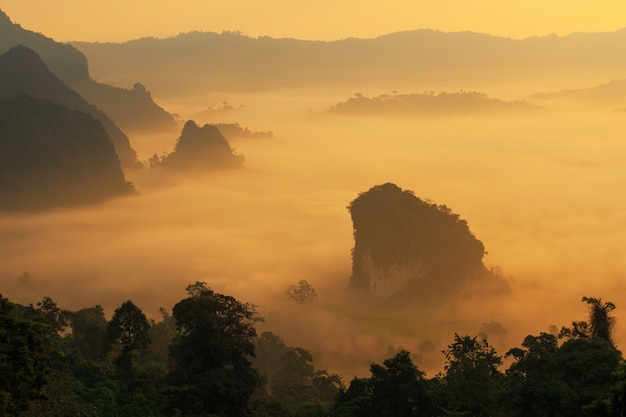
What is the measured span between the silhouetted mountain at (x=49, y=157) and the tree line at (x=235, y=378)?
3273 inches

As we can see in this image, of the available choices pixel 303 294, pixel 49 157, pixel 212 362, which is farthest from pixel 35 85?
pixel 212 362

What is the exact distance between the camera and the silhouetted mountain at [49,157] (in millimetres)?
114500

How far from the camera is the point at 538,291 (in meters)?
90.1

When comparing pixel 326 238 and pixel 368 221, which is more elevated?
pixel 326 238

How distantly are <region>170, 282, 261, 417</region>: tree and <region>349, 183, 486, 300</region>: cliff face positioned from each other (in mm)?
52725

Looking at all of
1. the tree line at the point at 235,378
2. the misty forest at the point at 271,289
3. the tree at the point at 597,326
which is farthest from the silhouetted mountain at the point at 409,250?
the tree at the point at 597,326

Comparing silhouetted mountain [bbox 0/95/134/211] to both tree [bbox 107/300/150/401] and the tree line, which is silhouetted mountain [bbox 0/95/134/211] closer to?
the tree line

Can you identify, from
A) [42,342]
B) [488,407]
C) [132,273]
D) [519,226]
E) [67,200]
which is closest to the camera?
[42,342]

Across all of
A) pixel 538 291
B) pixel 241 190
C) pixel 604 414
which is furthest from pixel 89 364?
pixel 241 190

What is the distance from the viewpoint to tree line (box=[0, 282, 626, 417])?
72.6 feet

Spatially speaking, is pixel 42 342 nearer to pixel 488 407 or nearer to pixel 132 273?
pixel 488 407

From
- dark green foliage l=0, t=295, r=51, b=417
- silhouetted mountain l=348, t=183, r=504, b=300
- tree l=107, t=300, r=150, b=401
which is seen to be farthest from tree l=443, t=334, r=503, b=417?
silhouetted mountain l=348, t=183, r=504, b=300

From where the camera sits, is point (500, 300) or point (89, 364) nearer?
point (89, 364)

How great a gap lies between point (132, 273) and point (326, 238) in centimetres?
3871
